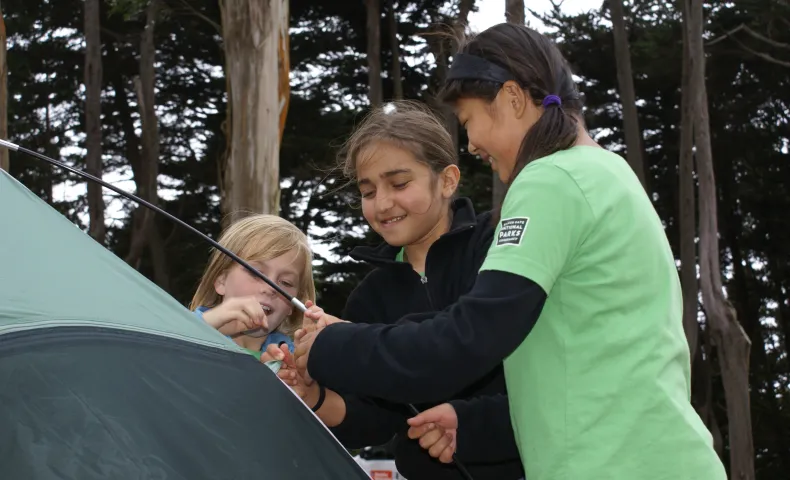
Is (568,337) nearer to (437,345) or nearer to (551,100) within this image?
(437,345)

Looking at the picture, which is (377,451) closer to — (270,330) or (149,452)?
(270,330)

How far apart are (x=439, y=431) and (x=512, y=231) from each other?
0.82 meters

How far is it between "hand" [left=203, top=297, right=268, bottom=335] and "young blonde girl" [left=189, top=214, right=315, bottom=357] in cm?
8

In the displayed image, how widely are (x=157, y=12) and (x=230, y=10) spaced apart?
1222 cm

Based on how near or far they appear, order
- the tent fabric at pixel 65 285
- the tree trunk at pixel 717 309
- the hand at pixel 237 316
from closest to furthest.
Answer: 1. the tent fabric at pixel 65 285
2. the hand at pixel 237 316
3. the tree trunk at pixel 717 309

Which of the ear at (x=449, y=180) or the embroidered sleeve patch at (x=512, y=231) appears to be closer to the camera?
the embroidered sleeve patch at (x=512, y=231)

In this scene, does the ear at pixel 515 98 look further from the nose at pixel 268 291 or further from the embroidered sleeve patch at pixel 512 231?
the nose at pixel 268 291

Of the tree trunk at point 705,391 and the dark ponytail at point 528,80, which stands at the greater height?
the dark ponytail at point 528,80

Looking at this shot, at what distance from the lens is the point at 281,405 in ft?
7.50

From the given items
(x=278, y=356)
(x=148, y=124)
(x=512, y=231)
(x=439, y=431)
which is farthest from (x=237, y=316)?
(x=148, y=124)

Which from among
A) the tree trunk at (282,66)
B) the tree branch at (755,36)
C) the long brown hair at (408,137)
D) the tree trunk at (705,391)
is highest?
the tree branch at (755,36)

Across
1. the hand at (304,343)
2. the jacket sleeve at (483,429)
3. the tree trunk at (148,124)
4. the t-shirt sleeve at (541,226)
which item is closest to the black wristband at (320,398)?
the hand at (304,343)

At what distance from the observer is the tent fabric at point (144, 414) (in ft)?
6.38

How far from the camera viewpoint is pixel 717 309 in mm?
14250
